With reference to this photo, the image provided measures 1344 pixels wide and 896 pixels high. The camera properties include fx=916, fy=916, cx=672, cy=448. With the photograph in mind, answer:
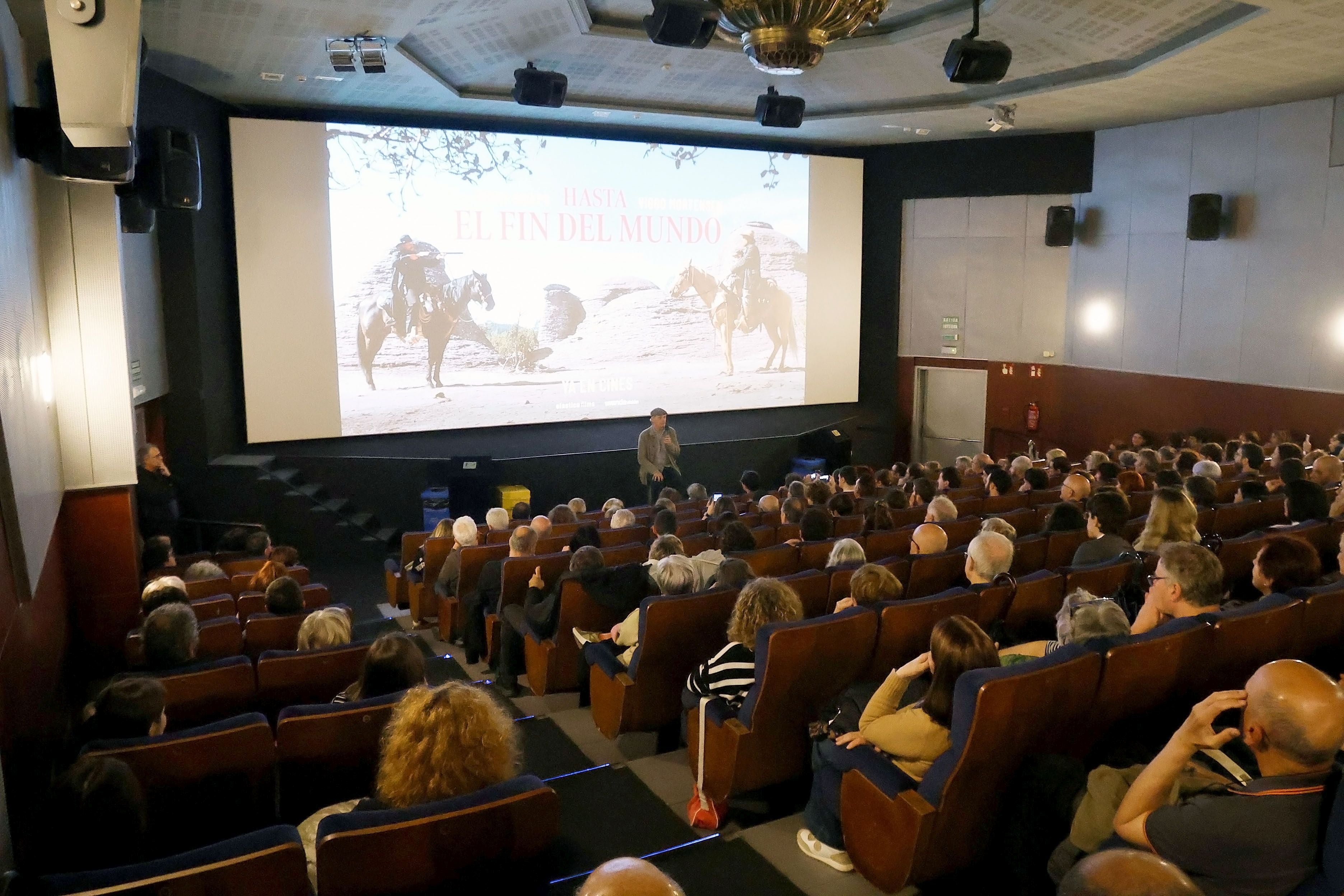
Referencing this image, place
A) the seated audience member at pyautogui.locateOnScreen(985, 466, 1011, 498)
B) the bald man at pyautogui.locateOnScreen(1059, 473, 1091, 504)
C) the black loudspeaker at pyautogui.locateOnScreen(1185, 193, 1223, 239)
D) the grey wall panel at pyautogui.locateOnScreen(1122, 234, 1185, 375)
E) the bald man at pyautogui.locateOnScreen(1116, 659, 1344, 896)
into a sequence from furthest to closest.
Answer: the grey wall panel at pyautogui.locateOnScreen(1122, 234, 1185, 375) → the black loudspeaker at pyautogui.locateOnScreen(1185, 193, 1223, 239) → the seated audience member at pyautogui.locateOnScreen(985, 466, 1011, 498) → the bald man at pyautogui.locateOnScreen(1059, 473, 1091, 504) → the bald man at pyautogui.locateOnScreen(1116, 659, 1344, 896)

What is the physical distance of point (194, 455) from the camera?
8.70 metres

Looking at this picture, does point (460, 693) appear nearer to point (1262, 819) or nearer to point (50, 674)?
point (1262, 819)

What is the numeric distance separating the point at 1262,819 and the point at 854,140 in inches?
457

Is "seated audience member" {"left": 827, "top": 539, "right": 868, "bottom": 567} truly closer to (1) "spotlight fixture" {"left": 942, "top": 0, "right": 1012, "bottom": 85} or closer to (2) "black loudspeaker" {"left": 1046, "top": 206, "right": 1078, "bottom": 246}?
(1) "spotlight fixture" {"left": 942, "top": 0, "right": 1012, "bottom": 85}

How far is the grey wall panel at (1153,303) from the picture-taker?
10781mm

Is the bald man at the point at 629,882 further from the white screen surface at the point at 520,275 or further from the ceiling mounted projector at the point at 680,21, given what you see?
the white screen surface at the point at 520,275

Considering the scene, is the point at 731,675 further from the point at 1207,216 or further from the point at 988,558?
the point at 1207,216

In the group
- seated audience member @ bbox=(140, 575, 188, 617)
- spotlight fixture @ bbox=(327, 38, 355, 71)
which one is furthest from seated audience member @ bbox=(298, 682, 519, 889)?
spotlight fixture @ bbox=(327, 38, 355, 71)

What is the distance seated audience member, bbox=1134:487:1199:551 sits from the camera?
456cm

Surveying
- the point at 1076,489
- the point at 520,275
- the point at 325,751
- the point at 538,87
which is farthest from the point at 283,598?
the point at 520,275

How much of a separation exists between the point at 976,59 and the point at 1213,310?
219 inches

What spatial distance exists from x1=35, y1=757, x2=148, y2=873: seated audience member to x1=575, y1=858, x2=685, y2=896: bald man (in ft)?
4.81

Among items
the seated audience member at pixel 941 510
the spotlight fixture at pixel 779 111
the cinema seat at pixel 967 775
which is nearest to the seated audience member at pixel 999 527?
the seated audience member at pixel 941 510

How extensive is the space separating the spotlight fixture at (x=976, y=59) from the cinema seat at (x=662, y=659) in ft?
15.1
